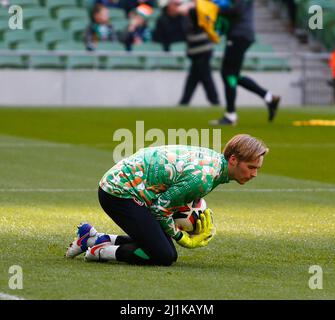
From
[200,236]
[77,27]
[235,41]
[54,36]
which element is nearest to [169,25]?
[77,27]

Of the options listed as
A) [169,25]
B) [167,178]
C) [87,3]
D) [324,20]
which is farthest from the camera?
[324,20]

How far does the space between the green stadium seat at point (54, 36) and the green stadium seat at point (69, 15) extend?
0.33 metres

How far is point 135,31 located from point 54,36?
1.97 m

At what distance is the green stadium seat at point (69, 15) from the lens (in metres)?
32.2

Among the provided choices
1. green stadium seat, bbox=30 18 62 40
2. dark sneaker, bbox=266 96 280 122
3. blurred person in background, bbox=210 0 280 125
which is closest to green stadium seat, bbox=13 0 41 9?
green stadium seat, bbox=30 18 62 40

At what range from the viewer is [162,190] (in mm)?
8734

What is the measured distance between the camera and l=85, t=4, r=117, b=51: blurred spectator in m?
31.0

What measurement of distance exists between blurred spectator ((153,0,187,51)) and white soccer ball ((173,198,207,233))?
2313cm

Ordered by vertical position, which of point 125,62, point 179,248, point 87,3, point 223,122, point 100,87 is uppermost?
point 179,248

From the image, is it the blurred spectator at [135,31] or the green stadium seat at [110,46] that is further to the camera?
the blurred spectator at [135,31]

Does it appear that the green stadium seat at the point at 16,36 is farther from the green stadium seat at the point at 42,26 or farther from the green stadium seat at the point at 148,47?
the green stadium seat at the point at 148,47

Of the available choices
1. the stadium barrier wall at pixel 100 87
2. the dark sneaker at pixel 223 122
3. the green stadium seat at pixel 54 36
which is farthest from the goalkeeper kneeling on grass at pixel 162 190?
the green stadium seat at pixel 54 36

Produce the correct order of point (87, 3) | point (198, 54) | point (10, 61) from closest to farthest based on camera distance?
point (198, 54), point (10, 61), point (87, 3)

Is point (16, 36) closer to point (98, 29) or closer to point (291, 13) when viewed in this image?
point (98, 29)
